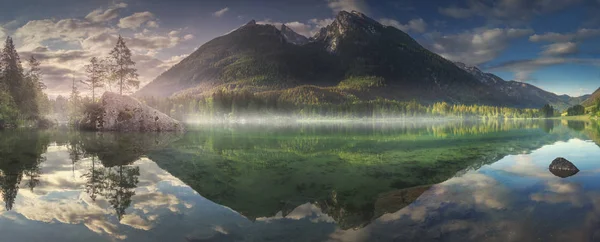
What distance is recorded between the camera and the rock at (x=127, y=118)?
59344 mm

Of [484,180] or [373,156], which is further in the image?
[373,156]

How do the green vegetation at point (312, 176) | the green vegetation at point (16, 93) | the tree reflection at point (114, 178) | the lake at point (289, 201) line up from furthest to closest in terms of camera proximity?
the green vegetation at point (16, 93)
the tree reflection at point (114, 178)
the green vegetation at point (312, 176)
the lake at point (289, 201)

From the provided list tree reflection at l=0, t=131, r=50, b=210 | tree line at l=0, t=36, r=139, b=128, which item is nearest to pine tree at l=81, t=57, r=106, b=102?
tree line at l=0, t=36, r=139, b=128

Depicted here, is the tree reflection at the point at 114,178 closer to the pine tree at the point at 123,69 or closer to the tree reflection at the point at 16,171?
the tree reflection at the point at 16,171

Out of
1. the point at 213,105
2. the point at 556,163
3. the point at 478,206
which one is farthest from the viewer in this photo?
the point at 213,105

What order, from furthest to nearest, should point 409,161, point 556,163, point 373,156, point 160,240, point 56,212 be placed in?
point 373,156 → point 409,161 → point 556,163 → point 56,212 → point 160,240

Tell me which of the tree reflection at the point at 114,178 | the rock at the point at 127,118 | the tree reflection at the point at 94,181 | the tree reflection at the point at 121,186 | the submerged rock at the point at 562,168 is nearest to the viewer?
the tree reflection at the point at 121,186

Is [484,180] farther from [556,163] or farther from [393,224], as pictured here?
[393,224]

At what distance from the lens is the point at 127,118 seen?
5997cm

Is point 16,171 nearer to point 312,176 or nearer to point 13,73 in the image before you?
point 312,176

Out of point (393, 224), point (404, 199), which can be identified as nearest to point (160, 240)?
point (393, 224)

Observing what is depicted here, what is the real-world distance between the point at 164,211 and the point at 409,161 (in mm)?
19422

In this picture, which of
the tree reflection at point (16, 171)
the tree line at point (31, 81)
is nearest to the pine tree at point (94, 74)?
the tree line at point (31, 81)

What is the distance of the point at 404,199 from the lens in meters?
14.4
